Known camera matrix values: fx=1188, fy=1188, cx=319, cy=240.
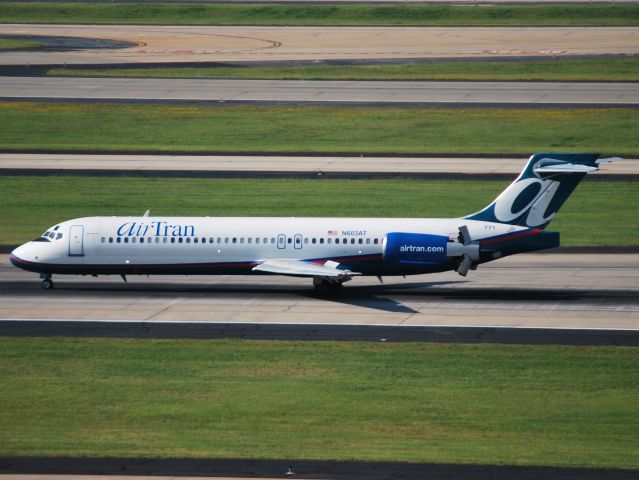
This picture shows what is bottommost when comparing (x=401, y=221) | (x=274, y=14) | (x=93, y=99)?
(x=401, y=221)

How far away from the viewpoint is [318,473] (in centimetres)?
3025

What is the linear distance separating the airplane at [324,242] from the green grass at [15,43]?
66224 millimetres

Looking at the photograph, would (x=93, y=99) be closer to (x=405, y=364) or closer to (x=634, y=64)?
(x=634, y=64)

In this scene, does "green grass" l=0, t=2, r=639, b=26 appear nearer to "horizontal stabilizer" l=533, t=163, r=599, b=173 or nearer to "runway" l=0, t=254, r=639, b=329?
"runway" l=0, t=254, r=639, b=329

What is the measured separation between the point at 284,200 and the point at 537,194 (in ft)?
69.7

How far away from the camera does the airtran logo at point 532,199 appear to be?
162 feet

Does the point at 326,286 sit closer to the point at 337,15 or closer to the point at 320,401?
the point at 320,401

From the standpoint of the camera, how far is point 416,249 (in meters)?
48.8

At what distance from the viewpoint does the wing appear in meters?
48.4

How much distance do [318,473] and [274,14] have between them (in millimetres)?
101992

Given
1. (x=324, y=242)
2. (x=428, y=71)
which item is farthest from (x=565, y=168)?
(x=428, y=71)

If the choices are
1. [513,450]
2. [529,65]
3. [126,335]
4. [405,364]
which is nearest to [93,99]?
[529,65]

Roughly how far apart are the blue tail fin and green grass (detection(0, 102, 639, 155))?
28581 millimetres

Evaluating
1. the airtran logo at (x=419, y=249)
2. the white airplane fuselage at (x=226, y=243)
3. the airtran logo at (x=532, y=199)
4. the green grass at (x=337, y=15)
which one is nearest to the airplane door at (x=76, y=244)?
the white airplane fuselage at (x=226, y=243)
